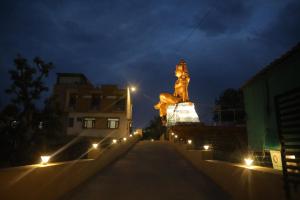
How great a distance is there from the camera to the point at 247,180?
19.2 ft

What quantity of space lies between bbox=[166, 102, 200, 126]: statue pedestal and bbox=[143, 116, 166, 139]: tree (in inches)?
539

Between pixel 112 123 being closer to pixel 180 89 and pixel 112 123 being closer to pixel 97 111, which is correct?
pixel 97 111

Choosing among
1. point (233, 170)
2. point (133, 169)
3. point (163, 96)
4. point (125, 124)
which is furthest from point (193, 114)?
point (233, 170)

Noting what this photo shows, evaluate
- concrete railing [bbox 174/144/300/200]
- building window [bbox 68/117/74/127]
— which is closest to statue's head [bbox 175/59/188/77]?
building window [bbox 68/117/74/127]

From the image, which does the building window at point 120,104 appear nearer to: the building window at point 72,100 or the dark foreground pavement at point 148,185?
the building window at point 72,100

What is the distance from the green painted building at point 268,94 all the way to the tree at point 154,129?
29911mm

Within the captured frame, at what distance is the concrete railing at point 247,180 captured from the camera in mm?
4695

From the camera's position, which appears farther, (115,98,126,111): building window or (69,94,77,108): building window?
(69,94,77,108): building window

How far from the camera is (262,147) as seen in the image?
11.0m

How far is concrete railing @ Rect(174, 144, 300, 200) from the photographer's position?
15.4 feet

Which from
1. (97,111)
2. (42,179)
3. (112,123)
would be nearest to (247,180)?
(42,179)

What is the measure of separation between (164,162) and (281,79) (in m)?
6.72

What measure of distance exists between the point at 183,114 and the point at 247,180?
2166 cm

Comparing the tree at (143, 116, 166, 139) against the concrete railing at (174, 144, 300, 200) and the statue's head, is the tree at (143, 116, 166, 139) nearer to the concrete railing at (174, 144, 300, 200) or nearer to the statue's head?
the statue's head
